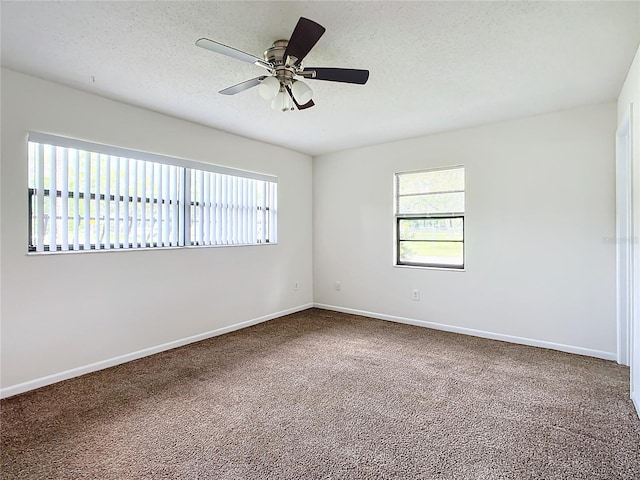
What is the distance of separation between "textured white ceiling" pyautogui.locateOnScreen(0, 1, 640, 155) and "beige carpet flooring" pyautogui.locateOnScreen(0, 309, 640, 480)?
246 centimetres

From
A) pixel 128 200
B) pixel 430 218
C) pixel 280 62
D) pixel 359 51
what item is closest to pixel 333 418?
pixel 280 62

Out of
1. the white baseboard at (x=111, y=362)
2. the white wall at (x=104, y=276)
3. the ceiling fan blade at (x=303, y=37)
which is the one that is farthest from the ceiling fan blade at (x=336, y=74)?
the white baseboard at (x=111, y=362)

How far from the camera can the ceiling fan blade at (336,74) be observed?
6.87ft

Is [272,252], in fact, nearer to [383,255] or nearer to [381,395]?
[383,255]

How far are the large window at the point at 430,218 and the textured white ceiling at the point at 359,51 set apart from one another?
3.33ft

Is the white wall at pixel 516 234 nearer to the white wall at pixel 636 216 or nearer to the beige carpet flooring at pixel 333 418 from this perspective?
the beige carpet flooring at pixel 333 418

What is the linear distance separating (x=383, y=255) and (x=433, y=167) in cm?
135

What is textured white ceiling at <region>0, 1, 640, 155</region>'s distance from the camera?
1.92 meters

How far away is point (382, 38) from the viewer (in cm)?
218

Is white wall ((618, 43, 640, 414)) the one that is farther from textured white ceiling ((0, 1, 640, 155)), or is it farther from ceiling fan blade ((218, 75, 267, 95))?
ceiling fan blade ((218, 75, 267, 95))

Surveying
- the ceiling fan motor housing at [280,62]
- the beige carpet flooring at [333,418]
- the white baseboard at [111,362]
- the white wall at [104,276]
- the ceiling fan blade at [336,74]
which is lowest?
the beige carpet flooring at [333,418]

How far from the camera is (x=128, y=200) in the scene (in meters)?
3.33

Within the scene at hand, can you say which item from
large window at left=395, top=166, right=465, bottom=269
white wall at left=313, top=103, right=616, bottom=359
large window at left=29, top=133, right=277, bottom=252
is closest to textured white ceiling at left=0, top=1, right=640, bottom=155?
white wall at left=313, top=103, right=616, bottom=359

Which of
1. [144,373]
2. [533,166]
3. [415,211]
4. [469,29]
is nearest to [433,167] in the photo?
[415,211]
